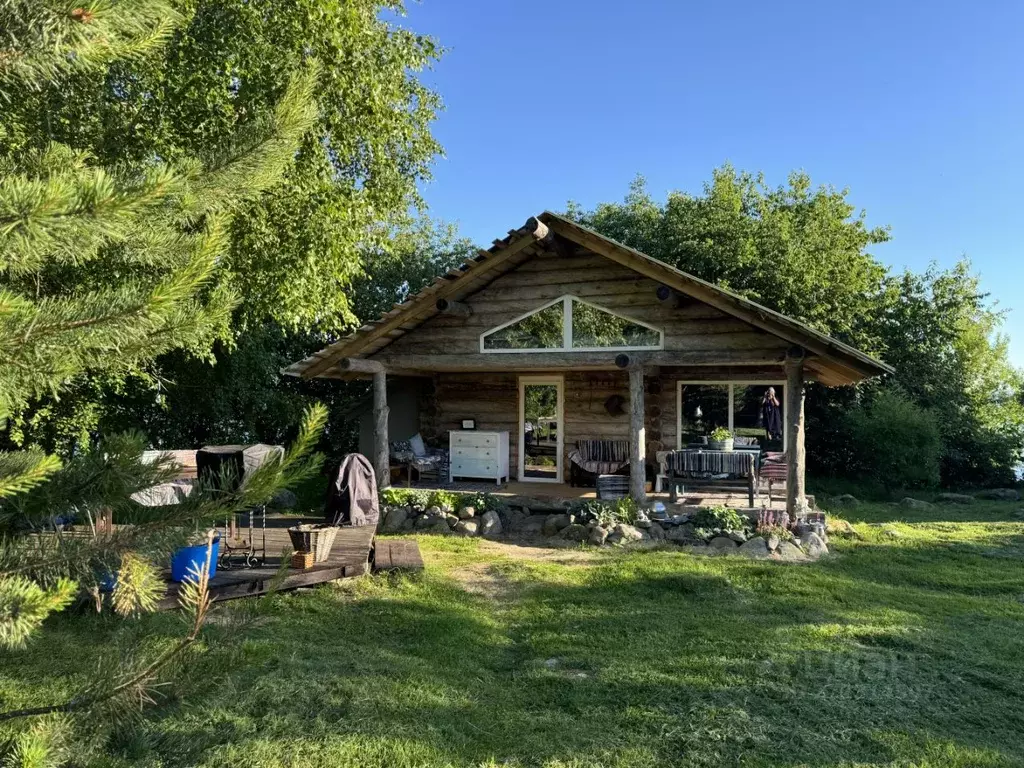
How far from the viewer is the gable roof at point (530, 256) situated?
Result: 10.1 meters

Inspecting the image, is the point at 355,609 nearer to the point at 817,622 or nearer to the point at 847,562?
the point at 817,622

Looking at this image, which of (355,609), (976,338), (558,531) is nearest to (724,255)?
(976,338)

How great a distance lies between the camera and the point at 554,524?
1125 centimetres

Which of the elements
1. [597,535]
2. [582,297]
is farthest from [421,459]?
[597,535]

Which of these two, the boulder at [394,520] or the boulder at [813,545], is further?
the boulder at [394,520]

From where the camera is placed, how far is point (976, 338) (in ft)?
65.0

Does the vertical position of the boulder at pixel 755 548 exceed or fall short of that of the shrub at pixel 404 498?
it falls short

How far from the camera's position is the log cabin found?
35.8 feet

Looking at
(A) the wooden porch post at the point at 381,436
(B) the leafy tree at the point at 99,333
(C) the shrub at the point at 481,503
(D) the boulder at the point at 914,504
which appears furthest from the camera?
(D) the boulder at the point at 914,504

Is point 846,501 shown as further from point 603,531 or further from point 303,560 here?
point 303,560

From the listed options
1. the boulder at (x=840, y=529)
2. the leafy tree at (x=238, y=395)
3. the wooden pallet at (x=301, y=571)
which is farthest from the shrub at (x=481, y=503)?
the boulder at (x=840, y=529)

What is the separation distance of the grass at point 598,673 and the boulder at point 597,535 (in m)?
1.58

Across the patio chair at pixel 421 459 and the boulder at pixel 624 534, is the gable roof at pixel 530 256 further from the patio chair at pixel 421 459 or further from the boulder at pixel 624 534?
the boulder at pixel 624 534

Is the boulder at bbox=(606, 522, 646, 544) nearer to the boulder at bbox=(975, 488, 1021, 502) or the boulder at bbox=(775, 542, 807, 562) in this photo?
the boulder at bbox=(775, 542, 807, 562)
